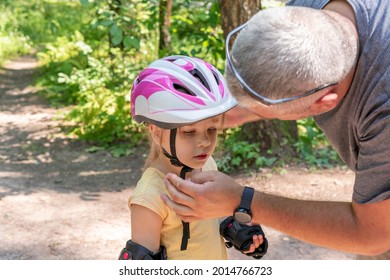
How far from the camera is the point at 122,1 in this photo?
8336mm

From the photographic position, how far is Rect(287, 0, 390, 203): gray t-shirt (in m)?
2.06

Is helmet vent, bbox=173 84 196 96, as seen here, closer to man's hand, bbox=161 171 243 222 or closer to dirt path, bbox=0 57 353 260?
man's hand, bbox=161 171 243 222

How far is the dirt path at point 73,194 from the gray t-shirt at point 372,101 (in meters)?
2.60

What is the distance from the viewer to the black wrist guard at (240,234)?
264cm

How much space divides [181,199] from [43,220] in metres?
3.18

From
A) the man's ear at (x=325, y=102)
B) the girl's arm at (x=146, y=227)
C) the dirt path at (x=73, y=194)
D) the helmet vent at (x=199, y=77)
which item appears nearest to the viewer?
the man's ear at (x=325, y=102)

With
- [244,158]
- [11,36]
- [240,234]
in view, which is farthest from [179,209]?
[11,36]

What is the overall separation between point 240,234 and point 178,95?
0.74 metres

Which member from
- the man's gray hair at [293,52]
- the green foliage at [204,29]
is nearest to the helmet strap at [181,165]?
the man's gray hair at [293,52]

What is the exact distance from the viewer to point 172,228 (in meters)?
2.50

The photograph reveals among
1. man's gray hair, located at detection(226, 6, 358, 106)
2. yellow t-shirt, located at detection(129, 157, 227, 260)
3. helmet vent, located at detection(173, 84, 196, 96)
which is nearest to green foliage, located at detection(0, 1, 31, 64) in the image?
helmet vent, located at detection(173, 84, 196, 96)

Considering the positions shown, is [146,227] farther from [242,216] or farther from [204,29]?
[204,29]

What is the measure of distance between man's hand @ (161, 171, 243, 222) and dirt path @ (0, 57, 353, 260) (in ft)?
7.78

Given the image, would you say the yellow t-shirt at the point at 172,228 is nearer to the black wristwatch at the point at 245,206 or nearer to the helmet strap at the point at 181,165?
the helmet strap at the point at 181,165
